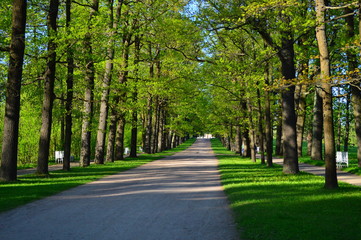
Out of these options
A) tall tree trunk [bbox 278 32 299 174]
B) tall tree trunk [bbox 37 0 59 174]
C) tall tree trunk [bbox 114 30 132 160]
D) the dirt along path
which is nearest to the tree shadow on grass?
the dirt along path

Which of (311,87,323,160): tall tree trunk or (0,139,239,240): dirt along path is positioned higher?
(311,87,323,160): tall tree trunk

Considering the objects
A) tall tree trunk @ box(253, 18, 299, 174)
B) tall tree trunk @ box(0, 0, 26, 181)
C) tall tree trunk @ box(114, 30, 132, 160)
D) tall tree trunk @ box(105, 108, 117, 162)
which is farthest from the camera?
tall tree trunk @ box(105, 108, 117, 162)

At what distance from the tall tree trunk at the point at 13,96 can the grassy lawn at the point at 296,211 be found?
327 inches

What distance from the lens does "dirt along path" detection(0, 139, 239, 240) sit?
6.64 m

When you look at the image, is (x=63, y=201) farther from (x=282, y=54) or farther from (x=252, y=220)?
(x=282, y=54)

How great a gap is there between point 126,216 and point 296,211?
365 cm

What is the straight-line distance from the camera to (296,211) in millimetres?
8352

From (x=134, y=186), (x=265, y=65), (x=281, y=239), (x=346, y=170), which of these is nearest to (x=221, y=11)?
(x=265, y=65)

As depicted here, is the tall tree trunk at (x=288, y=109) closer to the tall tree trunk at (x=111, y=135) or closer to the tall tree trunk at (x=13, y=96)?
the tall tree trunk at (x=13, y=96)

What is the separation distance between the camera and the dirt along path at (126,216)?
21.8 ft

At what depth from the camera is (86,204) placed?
9.86 m

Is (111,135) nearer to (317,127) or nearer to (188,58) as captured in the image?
(188,58)

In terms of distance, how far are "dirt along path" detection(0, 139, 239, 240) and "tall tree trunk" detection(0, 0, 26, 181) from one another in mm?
3498

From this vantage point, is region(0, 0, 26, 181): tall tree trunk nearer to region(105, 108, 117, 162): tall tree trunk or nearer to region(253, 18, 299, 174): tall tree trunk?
region(253, 18, 299, 174): tall tree trunk
